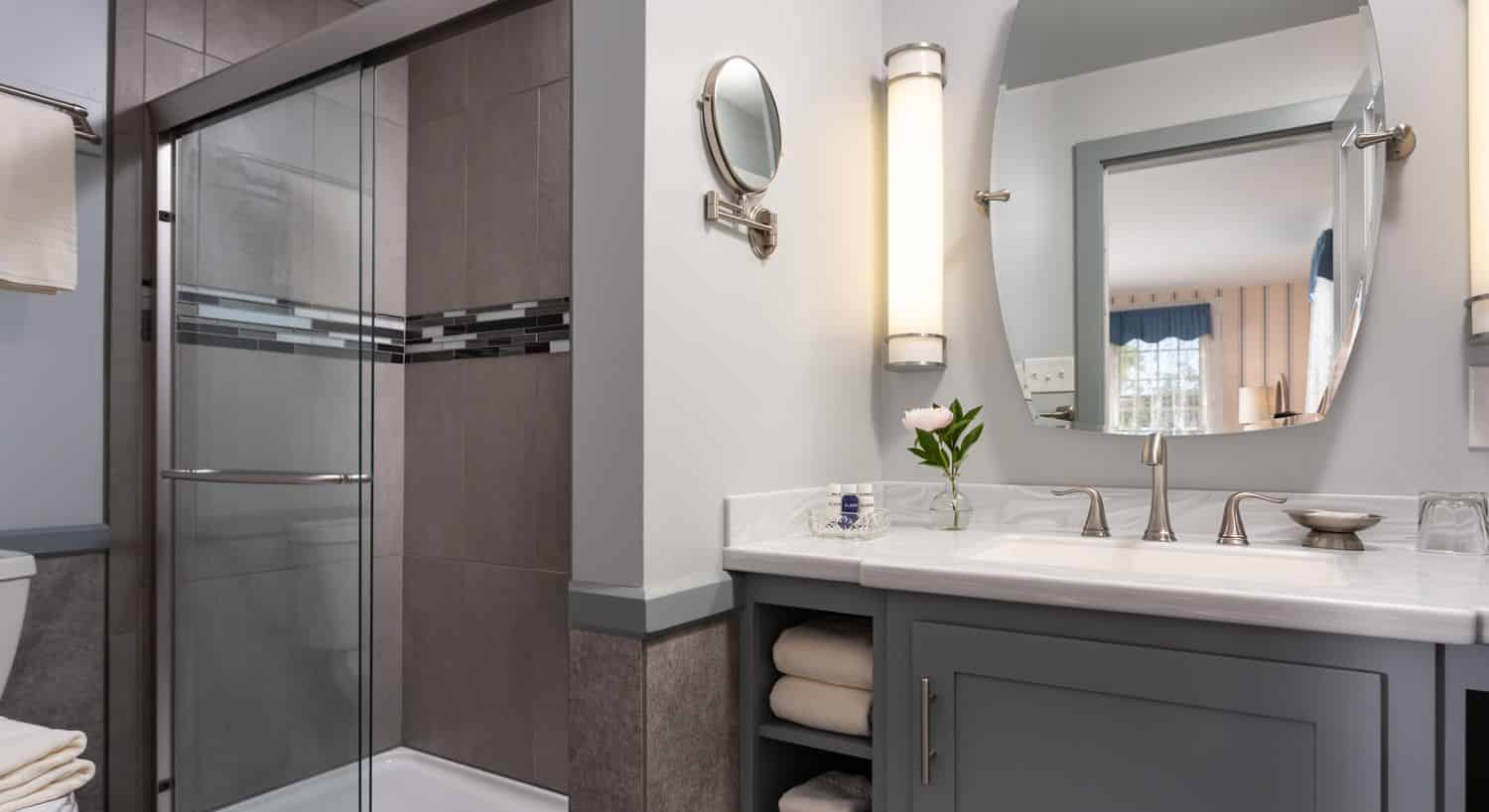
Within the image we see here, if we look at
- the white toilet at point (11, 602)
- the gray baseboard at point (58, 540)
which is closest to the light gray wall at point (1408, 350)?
the white toilet at point (11, 602)

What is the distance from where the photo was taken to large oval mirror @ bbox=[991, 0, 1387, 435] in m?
1.54

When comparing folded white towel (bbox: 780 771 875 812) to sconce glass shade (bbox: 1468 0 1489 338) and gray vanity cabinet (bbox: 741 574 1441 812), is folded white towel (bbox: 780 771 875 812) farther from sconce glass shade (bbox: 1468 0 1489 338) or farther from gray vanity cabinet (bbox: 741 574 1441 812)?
sconce glass shade (bbox: 1468 0 1489 338)

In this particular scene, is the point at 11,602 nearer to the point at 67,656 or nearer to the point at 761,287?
the point at 67,656

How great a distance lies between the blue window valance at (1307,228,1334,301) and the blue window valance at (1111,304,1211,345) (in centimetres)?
17

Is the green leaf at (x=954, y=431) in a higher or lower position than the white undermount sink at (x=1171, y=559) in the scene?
higher

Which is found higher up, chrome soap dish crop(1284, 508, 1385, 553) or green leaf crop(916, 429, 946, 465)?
green leaf crop(916, 429, 946, 465)

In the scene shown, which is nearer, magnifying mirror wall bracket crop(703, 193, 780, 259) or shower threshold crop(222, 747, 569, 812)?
magnifying mirror wall bracket crop(703, 193, 780, 259)

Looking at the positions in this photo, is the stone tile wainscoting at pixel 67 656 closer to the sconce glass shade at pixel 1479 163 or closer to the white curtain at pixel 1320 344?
the white curtain at pixel 1320 344

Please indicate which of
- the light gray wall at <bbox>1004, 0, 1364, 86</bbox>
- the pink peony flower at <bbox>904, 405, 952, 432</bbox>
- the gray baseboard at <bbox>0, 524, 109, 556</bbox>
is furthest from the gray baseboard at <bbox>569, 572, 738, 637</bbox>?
the gray baseboard at <bbox>0, 524, 109, 556</bbox>

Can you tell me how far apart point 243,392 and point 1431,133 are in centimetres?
234

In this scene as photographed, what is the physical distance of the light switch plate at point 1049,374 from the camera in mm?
1766

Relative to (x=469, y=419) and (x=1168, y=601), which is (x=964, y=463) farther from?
(x=469, y=419)

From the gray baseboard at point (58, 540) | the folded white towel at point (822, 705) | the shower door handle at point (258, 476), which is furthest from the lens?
the gray baseboard at point (58, 540)

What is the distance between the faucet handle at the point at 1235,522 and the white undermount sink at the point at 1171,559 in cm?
5
